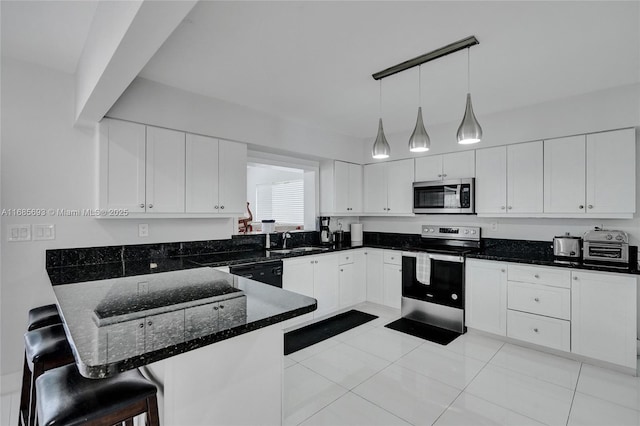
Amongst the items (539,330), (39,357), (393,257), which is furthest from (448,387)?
(39,357)

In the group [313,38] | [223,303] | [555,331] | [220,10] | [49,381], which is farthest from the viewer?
[555,331]

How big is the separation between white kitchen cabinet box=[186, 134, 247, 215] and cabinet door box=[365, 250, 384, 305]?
1.99 m

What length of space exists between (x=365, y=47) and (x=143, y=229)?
249 cm

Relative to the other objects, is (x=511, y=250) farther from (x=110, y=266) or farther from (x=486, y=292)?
(x=110, y=266)

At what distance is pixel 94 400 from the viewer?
1.09m

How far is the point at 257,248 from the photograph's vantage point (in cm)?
387

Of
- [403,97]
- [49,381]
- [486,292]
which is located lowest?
[486,292]

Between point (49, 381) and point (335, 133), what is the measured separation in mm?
3953

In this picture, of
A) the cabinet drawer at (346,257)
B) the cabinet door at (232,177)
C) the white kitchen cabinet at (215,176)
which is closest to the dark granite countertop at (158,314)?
the white kitchen cabinet at (215,176)

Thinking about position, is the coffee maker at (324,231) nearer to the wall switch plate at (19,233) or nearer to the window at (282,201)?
the window at (282,201)

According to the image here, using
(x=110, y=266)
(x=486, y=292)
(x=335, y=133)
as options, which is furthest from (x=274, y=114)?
(x=486, y=292)

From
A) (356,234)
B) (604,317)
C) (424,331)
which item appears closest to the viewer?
(604,317)

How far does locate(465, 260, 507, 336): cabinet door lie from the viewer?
331 cm

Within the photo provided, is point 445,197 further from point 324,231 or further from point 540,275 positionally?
point 324,231
